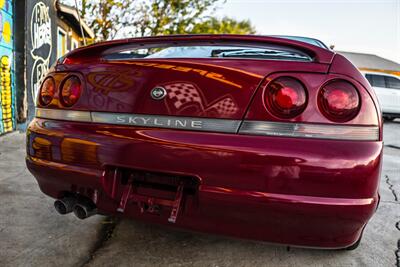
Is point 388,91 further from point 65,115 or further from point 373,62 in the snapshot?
point 373,62

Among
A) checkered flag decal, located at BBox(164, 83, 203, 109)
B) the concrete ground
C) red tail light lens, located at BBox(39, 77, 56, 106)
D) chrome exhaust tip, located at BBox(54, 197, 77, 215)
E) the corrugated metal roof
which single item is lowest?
the corrugated metal roof

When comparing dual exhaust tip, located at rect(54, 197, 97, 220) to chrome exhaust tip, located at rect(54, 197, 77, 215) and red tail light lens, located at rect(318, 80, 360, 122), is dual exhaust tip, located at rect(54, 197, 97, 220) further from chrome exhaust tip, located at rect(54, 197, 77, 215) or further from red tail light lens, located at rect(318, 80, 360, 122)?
red tail light lens, located at rect(318, 80, 360, 122)

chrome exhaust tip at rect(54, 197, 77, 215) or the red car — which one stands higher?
the red car

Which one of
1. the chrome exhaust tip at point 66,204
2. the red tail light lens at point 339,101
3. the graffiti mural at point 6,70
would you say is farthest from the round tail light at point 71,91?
the graffiti mural at point 6,70

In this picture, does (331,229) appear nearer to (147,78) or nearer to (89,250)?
(147,78)

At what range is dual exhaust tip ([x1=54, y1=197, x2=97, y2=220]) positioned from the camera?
5.90 ft

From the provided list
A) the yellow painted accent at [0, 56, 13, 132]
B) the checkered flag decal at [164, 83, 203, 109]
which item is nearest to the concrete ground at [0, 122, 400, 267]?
the checkered flag decal at [164, 83, 203, 109]

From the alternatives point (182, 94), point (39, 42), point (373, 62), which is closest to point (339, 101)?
point (182, 94)

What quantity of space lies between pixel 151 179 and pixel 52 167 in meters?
0.53

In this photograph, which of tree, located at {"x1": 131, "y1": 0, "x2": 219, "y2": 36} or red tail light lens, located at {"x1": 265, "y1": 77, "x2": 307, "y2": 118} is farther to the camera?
tree, located at {"x1": 131, "y1": 0, "x2": 219, "y2": 36}

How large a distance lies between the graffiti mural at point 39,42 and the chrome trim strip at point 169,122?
16.0 ft

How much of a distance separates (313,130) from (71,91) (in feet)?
3.92

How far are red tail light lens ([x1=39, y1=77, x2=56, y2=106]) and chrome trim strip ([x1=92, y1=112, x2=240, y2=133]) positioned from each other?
344mm

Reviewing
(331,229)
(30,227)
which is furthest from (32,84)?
(331,229)
